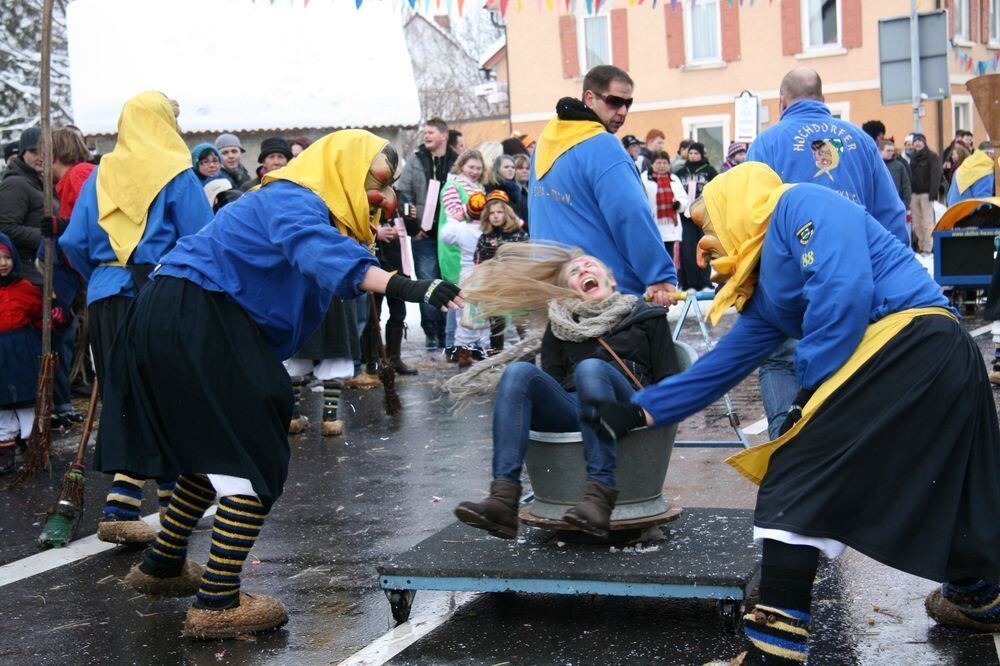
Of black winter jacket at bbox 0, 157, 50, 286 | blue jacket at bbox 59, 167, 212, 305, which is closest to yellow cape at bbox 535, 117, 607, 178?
blue jacket at bbox 59, 167, 212, 305

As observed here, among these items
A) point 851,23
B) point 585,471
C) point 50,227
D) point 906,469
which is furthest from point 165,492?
point 851,23

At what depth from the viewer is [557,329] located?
212 inches

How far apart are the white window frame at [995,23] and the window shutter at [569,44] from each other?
11.6 meters

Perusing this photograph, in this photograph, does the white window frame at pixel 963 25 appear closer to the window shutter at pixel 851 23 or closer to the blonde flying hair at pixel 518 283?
the window shutter at pixel 851 23

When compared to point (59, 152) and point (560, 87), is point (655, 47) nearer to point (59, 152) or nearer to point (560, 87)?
point (560, 87)

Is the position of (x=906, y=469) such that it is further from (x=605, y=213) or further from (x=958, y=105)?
(x=958, y=105)

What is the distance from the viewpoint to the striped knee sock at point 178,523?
5.15 m

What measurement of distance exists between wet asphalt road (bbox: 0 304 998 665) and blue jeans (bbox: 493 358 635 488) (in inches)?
17.3

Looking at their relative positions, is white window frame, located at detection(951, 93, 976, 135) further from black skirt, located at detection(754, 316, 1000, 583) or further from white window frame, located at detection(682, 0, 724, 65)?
black skirt, located at detection(754, 316, 1000, 583)

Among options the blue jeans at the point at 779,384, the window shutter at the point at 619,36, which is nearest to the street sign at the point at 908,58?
the blue jeans at the point at 779,384

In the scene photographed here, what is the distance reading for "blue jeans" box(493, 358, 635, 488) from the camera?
473 centimetres

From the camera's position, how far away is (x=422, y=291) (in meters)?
4.55

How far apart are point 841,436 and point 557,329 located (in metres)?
1.81

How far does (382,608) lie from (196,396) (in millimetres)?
1143
